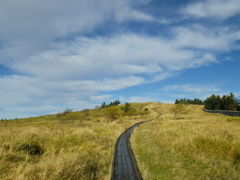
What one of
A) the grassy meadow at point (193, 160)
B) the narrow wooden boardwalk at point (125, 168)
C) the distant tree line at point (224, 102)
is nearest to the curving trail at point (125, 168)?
the narrow wooden boardwalk at point (125, 168)

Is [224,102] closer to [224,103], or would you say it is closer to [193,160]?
[224,103]

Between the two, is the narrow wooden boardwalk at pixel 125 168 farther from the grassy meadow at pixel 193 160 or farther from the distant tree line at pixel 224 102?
the distant tree line at pixel 224 102

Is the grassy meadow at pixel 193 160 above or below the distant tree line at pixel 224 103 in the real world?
below

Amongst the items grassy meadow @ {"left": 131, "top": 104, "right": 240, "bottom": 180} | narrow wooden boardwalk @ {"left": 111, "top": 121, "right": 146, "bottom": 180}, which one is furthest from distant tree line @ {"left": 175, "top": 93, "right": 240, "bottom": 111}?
narrow wooden boardwalk @ {"left": 111, "top": 121, "right": 146, "bottom": 180}

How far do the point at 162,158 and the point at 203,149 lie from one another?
139 inches

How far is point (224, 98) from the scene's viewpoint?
6531cm

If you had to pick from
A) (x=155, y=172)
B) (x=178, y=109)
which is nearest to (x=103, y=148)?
(x=155, y=172)

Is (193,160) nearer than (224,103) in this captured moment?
Yes

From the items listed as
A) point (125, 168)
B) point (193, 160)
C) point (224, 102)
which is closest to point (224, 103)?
point (224, 102)

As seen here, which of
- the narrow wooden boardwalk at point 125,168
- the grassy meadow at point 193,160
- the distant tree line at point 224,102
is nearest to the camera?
the narrow wooden boardwalk at point 125,168

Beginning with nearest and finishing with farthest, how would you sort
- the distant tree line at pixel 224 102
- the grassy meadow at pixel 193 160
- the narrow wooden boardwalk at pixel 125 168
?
the narrow wooden boardwalk at pixel 125 168 → the grassy meadow at pixel 193 160 → the distant tree line at pixel 224 102

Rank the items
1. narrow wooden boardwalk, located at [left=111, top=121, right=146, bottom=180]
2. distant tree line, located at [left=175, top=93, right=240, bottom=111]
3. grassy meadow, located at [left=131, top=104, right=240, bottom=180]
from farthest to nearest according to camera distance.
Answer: distant tree line, located at [left=175, top=93, right=240, bottom=111] < grassy meadow, located at [left=131, top=104, right=240, bottom=180] < narrow wooden boardwalk, located at [left=111, top=121, right=146, bottom=180]

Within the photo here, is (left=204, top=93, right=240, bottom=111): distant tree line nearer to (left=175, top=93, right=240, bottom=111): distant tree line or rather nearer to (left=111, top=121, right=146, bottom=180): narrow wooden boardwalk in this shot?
(left=175, top=93, right=240, bottom=111): distant tree line

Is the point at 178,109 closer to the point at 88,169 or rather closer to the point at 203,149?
the point at 203,149
